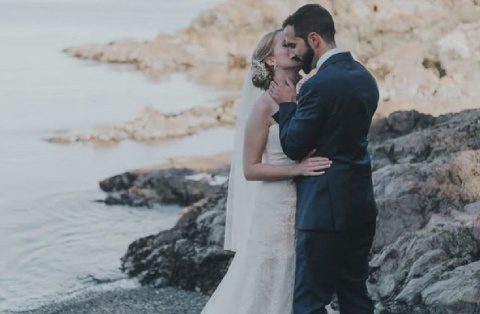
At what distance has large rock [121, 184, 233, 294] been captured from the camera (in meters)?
9.86

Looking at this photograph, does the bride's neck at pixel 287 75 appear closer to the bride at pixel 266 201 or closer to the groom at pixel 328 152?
the bride at pixel 266 201

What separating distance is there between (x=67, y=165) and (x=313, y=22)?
59.9 ft

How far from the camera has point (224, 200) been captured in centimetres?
1159

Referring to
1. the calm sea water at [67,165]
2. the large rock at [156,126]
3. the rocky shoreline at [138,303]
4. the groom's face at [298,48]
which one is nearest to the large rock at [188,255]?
the rocky shoreline at [138,303]

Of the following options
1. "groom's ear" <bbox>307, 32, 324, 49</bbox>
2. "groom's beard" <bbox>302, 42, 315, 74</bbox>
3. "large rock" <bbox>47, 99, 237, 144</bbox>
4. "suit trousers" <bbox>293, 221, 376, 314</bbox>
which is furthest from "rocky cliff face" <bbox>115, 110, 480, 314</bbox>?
"large rock" <bbox>47, 99, 237, 144</bbox>

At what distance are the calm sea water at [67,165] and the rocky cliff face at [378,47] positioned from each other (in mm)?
2731

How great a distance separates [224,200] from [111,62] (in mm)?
39871

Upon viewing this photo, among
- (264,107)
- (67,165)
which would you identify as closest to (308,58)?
(264,107)

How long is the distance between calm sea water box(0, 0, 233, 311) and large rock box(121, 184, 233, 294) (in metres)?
0.38

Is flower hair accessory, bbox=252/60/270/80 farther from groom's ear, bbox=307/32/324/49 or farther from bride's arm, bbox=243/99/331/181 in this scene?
groom's ear, bbox=307/32/324/49

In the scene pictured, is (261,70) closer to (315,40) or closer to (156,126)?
(315,40)

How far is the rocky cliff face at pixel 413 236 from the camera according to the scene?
648 centimetres

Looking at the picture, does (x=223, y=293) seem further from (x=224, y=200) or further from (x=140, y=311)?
(x=224, y=200)

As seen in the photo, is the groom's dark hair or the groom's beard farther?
the groom's beard
